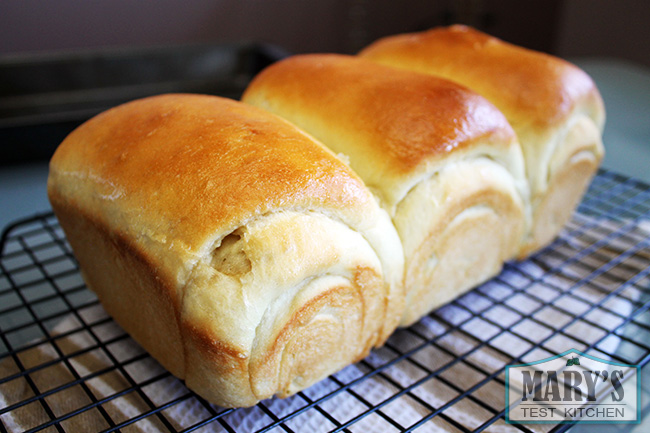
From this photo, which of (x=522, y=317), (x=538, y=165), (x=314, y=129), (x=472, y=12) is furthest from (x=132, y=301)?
(x=472, y=12)

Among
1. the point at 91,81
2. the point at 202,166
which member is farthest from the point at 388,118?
the point at 91,81

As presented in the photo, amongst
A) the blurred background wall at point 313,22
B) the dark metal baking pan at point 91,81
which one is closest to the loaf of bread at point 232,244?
the dark metal baking pan at point 91,81

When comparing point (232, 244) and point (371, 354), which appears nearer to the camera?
point (232, 244)

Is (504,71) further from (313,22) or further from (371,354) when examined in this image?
(313,22)

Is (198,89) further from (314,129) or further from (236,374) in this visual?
(236,374)

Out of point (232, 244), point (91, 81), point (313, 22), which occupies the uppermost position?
point (232, 244)

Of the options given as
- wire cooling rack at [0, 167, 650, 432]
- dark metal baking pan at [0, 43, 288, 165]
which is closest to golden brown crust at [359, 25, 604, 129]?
wire cooling rack at [0, 167, 650, 432]

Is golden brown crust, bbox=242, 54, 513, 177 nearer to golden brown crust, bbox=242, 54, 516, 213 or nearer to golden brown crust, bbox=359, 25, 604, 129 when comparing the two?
golden brown crust, bbox=242, 54, 516, 213
